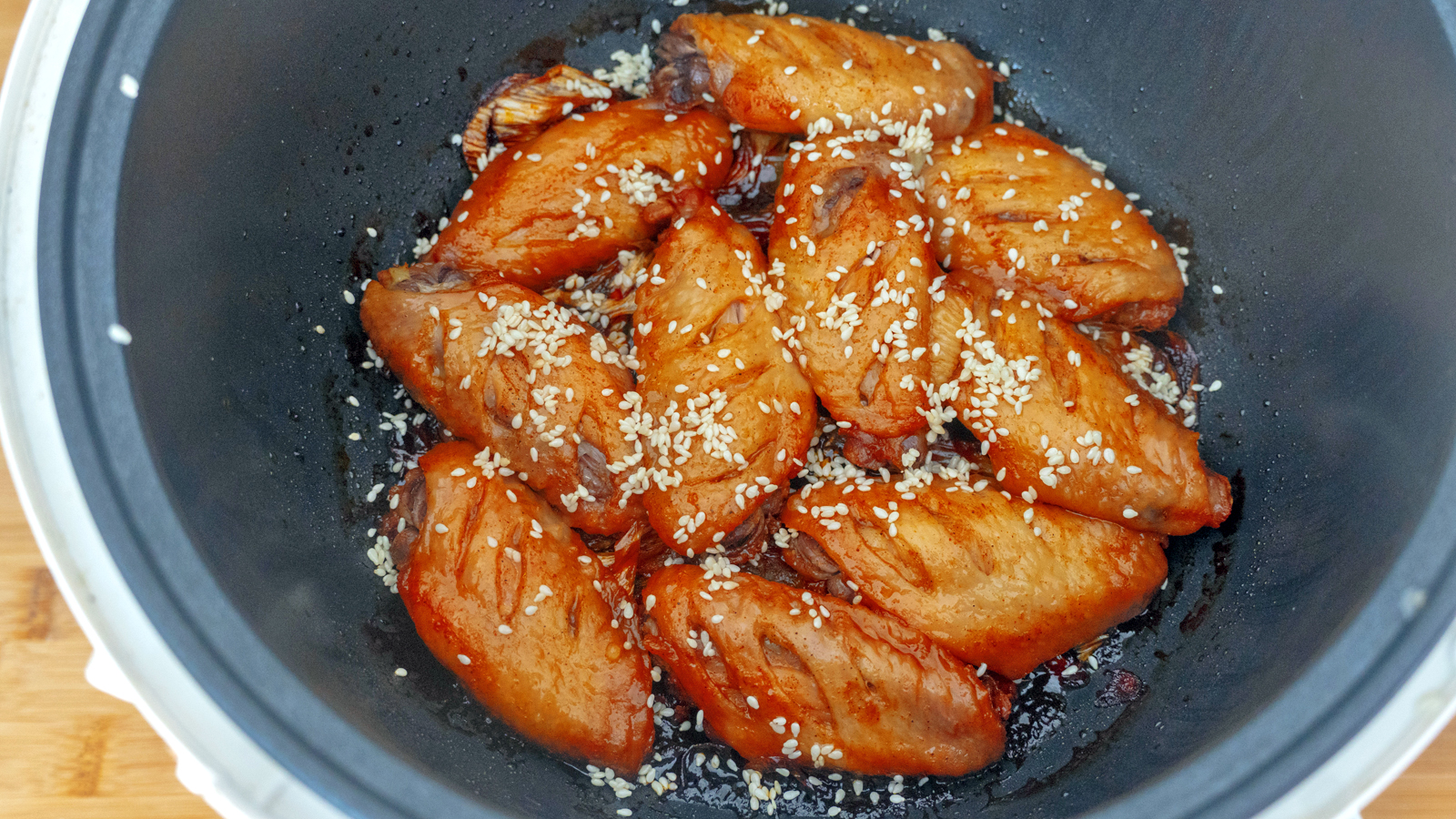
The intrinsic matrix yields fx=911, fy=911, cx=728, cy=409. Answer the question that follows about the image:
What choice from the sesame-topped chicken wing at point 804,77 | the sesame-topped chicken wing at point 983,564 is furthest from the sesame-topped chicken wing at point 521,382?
the sesame-topped chicken wing at point 804,77

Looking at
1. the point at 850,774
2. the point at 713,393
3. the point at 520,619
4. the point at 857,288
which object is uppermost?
the point at 857,288

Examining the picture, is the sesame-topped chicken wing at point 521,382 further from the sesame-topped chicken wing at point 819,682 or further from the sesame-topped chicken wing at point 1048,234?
the sesame-topped chicken wing at point 1048,234

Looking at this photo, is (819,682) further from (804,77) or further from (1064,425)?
(804,77)

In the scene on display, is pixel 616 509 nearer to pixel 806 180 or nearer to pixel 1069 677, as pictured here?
pixel 806 180

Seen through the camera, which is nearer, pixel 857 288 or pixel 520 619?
pixel 520 619

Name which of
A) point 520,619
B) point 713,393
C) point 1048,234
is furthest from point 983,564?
point 520,619
